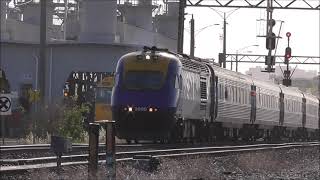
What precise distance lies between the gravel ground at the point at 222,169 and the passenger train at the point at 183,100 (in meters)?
3.55

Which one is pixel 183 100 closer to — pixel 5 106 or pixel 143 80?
pixel 143 80

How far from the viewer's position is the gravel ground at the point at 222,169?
14.1m

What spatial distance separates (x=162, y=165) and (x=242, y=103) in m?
20.3

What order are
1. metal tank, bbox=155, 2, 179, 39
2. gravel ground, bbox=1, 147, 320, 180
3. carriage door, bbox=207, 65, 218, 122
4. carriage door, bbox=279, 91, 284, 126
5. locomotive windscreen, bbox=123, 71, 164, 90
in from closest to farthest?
gravel ground, bbox=1, 147, 320, 180
locomotive windscreen, bbox=123, 71, 164, 90
carriage door, bbox=207, 65, 218, 122
carriage door, bbox=279, 91, 284, 126
metal tank, bbox=155, 2, 179, 39

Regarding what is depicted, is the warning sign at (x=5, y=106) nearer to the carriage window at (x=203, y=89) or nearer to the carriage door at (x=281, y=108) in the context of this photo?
the carriage window at (x=203, y=89)

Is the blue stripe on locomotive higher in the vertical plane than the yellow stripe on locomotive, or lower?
higher

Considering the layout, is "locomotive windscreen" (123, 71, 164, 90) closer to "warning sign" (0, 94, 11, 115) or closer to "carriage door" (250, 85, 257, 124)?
"warning sign" (0, 94, 11, 115)

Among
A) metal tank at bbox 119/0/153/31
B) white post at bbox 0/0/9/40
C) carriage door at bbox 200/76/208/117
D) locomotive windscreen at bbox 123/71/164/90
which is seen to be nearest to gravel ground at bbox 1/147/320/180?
locomotive windscreen at bbox 123/71/164/90

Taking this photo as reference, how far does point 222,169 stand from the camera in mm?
18422

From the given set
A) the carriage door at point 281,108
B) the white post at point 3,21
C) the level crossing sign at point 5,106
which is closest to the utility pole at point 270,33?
the carriage door at point 281,108

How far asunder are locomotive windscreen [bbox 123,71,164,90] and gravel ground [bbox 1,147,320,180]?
4.12 metres

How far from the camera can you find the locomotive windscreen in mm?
Answer: 25109

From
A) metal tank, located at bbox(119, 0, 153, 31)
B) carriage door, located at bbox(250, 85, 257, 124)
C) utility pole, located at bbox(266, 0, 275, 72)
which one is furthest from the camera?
metal tank, located at bbox(119, 0, 153, 31)

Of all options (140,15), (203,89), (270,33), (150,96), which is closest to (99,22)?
(270,33)
